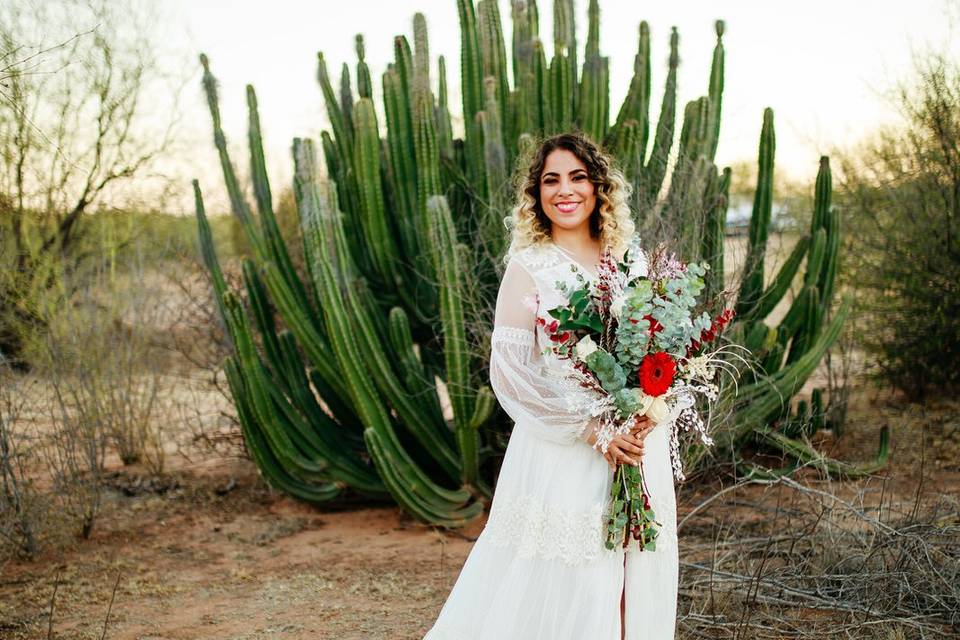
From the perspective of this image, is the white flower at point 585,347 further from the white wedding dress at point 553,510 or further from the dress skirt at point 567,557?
the dress skirt at point 567,557

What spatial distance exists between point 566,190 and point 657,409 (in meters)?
0.81

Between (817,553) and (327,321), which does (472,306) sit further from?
(817,553)

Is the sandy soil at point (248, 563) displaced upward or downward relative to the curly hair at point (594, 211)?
downward

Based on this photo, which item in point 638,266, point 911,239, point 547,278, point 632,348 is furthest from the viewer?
point 911,239

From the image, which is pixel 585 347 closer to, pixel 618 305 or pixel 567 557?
pixel 618 305

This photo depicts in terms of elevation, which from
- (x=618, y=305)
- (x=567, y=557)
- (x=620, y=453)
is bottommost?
(x=567, y=557)

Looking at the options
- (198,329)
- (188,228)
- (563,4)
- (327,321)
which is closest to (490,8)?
(563,4)

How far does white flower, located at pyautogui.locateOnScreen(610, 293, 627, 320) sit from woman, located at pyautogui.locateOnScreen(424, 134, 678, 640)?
0.23 m

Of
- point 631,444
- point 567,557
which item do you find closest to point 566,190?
point 631,444

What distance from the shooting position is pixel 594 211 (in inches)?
122

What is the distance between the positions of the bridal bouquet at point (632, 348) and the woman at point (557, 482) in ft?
0.20

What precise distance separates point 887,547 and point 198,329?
6.08 metres

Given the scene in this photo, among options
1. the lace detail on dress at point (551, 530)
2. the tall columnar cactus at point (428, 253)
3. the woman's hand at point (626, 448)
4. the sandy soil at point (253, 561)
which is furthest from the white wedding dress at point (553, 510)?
the tall columnar cactus at point (428, 253)

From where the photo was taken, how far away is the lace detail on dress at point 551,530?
2754 mm
